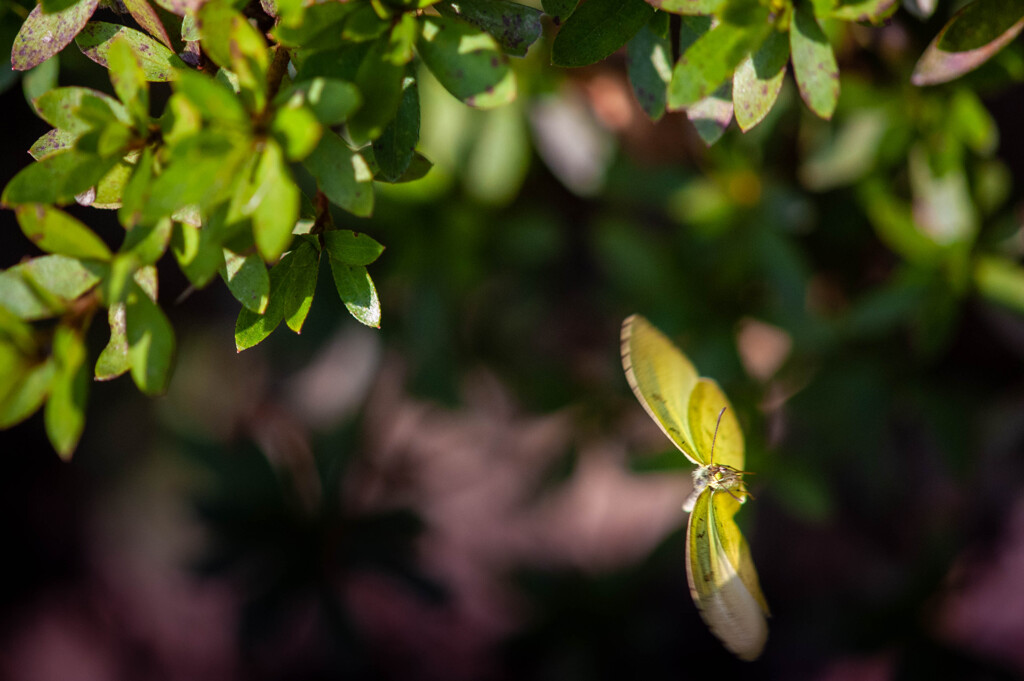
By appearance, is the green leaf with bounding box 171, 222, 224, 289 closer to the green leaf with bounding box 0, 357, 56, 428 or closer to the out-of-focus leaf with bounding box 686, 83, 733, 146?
the green leaf with bounding box 0, 357, 56, 428

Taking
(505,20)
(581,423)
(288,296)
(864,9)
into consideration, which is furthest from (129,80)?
(581,423)

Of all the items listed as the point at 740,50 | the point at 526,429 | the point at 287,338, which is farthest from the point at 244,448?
the point at 740,50

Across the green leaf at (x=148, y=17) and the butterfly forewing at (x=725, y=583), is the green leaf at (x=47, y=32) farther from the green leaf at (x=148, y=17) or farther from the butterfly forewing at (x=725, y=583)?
the butterfly forewing at (x=725, y=583)

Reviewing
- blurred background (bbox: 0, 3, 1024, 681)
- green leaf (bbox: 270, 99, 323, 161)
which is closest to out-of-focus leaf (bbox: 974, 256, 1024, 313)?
blurred background (bbox: 0, 3, 1024, 681)

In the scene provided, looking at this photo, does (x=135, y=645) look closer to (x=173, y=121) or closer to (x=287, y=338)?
(x=287, y=338)

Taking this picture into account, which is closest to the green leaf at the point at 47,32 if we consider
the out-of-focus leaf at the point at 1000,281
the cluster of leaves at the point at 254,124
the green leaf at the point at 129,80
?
the cluster of leaves at the point at 254,124

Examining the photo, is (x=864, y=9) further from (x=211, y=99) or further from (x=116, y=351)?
(x=116, y=351)
